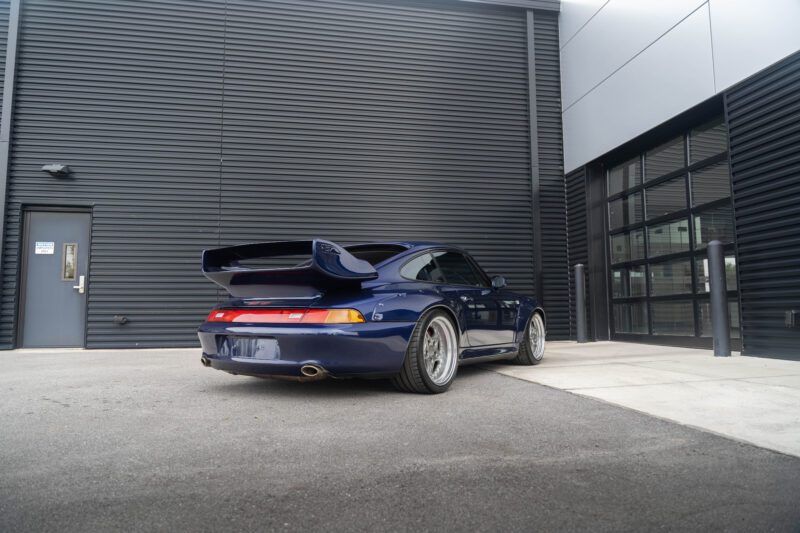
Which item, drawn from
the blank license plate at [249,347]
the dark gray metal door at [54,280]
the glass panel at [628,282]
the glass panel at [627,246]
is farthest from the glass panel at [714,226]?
the dark gray metal door at [54,280]

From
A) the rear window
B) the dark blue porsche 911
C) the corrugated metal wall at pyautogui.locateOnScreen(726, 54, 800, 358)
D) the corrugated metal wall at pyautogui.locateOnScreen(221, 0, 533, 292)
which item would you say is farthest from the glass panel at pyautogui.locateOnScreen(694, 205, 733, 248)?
the rear window

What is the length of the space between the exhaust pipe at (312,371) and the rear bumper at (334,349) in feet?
0.08

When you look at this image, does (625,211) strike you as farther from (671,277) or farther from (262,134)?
(262,134)

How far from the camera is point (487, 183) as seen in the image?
9.49 metres

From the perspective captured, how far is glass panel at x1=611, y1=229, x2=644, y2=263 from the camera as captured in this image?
27.5 ft

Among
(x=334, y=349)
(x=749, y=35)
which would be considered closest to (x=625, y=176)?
(x=749, y=35)

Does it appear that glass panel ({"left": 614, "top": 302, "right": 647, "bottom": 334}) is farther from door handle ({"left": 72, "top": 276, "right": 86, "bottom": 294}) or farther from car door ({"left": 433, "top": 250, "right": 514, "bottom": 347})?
door handle ({"left": 72, "top": 276, "right": 86, "bottom": 294})

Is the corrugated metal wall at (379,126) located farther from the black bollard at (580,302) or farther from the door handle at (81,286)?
the door handle at (81,286)

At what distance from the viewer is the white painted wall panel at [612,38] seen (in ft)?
24.0

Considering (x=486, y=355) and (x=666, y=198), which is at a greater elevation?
(x=666, y=198)

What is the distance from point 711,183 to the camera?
6816 mm

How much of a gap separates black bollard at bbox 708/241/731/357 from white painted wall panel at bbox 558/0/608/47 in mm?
5034

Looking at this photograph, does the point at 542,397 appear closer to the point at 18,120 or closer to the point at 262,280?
the point at 262,280

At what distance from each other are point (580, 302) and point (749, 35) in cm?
458
